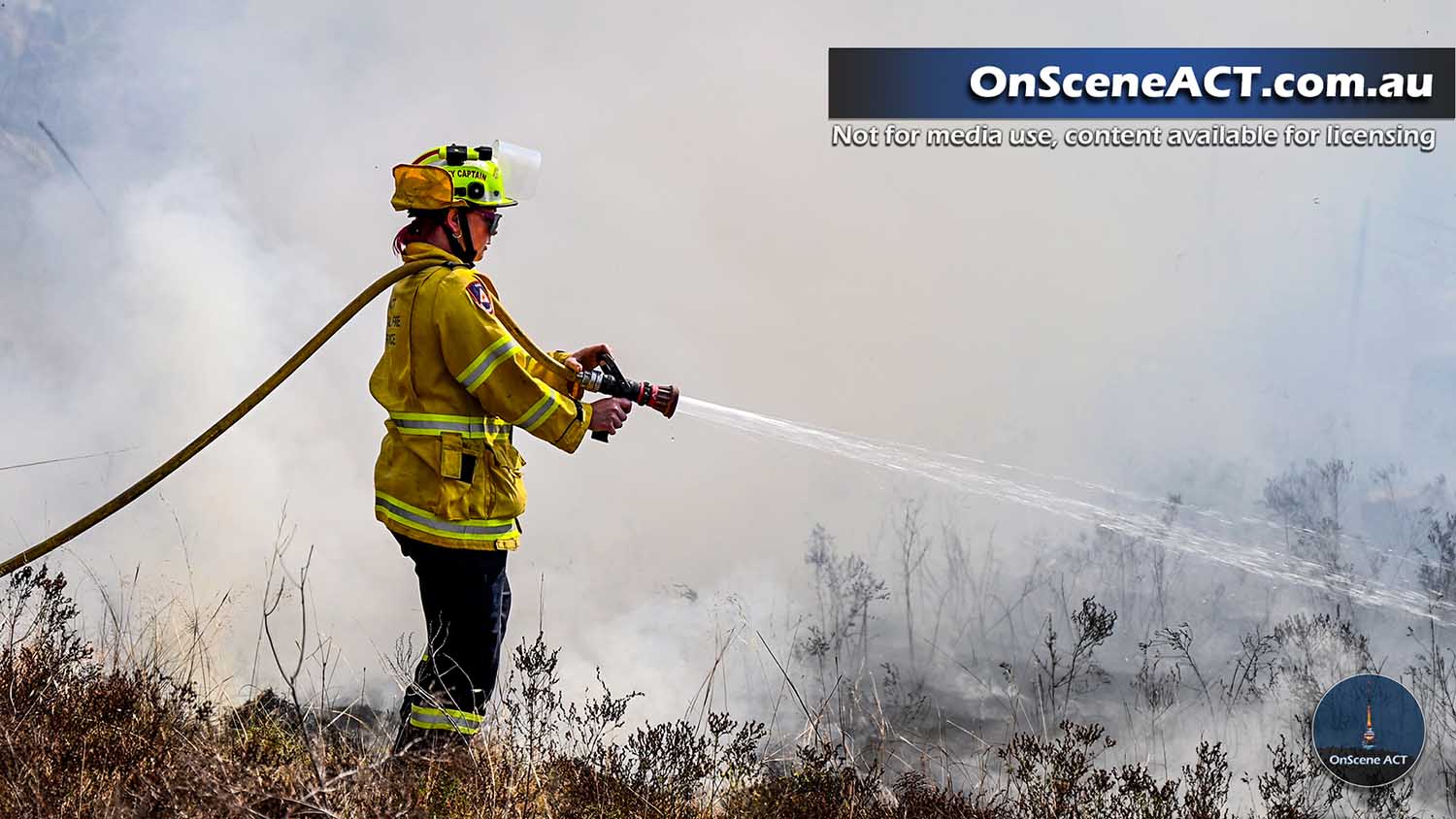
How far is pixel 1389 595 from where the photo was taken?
7004 mm

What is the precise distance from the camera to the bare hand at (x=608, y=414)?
14.7ft

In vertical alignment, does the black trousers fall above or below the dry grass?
above

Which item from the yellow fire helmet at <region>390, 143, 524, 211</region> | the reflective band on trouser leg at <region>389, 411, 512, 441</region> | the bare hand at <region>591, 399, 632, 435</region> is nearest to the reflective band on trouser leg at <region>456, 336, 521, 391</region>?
the reflective band on trouser leg at <region>389, 411, 512, 441</region>

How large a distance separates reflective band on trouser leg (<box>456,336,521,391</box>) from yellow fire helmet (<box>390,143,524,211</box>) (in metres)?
0.53

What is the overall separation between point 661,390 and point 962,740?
8.54 ft

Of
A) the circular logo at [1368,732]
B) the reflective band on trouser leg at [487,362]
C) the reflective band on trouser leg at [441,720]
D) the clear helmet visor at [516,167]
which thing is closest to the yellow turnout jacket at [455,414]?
the reflective band on trouser leg at [487,362]

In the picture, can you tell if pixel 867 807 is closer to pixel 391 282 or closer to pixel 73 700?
pixel 391 282

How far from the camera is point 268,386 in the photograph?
452 cm

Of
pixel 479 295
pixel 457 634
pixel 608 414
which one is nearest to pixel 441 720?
pixel 457 634

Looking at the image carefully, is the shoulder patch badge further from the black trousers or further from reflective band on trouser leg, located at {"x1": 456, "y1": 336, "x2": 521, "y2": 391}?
the black trousers

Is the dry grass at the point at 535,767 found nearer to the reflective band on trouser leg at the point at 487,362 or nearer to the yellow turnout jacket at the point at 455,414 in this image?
the yellow turnout jacket at the point at 455,414

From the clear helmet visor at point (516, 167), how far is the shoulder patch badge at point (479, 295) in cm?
38

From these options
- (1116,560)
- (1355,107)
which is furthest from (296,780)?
(1355,107)

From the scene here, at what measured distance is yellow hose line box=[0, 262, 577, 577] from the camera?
4.44 meters
